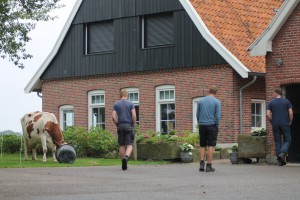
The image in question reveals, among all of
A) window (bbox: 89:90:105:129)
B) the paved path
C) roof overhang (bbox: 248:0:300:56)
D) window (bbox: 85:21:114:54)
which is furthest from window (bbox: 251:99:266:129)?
the paved path

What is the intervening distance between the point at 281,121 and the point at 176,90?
9.28 metres

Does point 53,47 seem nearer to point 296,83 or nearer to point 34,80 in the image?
point 34,80

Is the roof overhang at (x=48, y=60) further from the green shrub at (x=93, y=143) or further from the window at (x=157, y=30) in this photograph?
the green shrub at (x=93, y=143)

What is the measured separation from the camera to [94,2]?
3338 centimetres

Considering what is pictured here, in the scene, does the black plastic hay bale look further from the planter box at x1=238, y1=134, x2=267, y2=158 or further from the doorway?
the doorway

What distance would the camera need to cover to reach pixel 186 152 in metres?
24.1

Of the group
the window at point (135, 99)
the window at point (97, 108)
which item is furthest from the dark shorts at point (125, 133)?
the window at point (97, 108)

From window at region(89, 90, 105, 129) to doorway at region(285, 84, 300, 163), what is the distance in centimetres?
1149

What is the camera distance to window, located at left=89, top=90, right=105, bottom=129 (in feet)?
108

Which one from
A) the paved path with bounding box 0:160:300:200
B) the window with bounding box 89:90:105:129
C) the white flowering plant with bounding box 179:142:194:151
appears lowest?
the paved path with bounding box 0:160:300:200

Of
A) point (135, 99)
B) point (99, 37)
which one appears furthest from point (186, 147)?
point (99, 37)

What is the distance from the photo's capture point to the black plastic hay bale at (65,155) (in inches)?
846

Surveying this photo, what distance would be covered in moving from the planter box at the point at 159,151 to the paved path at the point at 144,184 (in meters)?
5.28

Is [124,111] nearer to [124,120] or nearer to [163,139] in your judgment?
[124,120]
